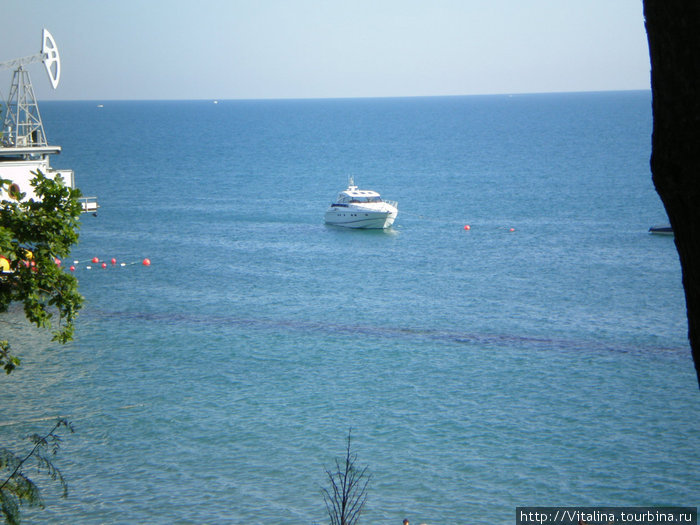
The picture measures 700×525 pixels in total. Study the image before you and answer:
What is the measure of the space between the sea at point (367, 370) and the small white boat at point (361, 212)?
99 cm

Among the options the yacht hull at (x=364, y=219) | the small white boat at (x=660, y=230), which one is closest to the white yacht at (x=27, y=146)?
the yacht hull at (x=364, y=219)

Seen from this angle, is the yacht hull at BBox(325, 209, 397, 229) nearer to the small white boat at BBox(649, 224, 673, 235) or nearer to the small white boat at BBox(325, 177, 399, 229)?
the small white boat at BBox(325, 177, 399, 229)

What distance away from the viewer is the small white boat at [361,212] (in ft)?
193

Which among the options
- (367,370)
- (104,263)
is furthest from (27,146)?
(367,370)

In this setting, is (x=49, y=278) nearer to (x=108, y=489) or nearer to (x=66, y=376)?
(x=108, y=489)

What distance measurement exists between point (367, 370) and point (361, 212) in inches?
1191

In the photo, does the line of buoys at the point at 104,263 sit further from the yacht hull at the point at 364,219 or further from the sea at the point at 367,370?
the yacht hull at the point at 364,219

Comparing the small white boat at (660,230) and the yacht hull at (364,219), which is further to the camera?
the yacht hull at (364,219)

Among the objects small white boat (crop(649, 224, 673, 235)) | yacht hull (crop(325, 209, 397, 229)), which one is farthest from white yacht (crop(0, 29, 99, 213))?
small white boat (crop(649, 224, 673, 235))

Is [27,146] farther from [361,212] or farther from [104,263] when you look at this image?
[361,212]

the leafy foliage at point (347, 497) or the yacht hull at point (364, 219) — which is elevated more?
the yacht hull at point (364, 219)

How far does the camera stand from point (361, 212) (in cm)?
5884

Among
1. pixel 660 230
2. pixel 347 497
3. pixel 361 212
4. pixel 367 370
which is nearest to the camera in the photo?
pixel 347 497

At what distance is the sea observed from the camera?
20.9 m
